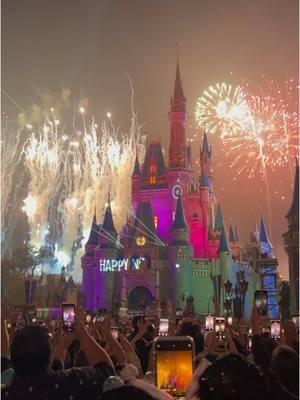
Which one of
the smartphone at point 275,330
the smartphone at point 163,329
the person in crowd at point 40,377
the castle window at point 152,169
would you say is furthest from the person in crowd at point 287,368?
the castle window at point 152,169

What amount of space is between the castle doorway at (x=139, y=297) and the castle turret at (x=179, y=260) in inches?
151

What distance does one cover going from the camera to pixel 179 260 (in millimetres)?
77375

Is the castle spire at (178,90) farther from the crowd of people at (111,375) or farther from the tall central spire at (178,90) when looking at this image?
the crowd of people at (111,375)

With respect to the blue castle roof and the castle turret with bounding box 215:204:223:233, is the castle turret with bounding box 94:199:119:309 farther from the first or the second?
the castle turret with bounding box 215:204:223:233

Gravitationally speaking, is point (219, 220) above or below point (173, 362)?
above

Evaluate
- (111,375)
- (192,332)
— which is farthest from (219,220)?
(111,375)

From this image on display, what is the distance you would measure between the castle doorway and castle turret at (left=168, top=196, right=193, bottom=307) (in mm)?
3829

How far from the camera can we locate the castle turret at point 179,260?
7562 centimetres

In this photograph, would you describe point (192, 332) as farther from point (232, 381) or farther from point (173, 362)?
point (232, 381)

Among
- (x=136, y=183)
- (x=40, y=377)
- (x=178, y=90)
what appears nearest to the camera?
(x=40, y=377)

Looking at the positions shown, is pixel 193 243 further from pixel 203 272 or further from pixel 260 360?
pixel 260 360

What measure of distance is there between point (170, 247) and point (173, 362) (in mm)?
73680

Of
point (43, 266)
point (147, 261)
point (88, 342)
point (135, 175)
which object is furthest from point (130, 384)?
point (43, 266)

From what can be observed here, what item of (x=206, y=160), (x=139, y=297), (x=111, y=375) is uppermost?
(x=206, y=160)
